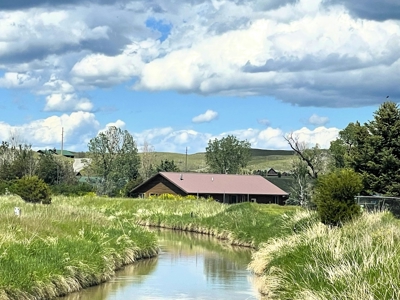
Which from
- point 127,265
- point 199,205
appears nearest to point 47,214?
point 127,265

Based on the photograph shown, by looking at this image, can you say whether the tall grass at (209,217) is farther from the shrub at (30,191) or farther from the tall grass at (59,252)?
the tall grass at (59,252)

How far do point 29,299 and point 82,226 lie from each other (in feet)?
31.4

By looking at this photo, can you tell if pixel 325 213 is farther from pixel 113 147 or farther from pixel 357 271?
pixel 113 147

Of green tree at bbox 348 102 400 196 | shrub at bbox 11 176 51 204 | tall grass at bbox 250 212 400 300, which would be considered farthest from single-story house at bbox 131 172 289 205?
tall grass at bbox 250 212 400 300

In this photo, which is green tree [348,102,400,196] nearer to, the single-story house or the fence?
the fence

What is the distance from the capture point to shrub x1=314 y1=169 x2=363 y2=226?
25594mm

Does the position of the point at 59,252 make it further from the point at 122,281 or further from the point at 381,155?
the point at 381,155

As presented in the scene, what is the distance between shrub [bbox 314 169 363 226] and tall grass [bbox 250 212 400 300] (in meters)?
3.33

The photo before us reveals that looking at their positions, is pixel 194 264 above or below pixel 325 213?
below

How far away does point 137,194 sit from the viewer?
75.6 m

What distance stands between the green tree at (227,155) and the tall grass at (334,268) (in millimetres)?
96190

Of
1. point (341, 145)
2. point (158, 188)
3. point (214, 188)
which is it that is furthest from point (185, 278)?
point (341, 145)

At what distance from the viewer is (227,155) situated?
11938 centimetres

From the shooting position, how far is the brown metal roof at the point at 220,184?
71438 mm
